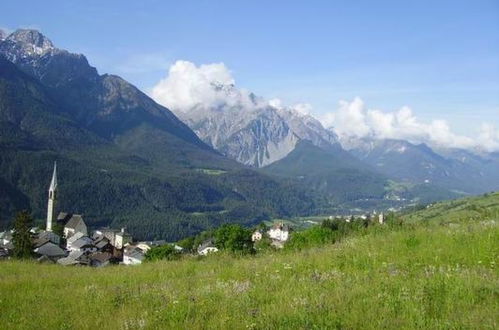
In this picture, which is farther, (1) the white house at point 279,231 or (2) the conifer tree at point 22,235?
(1) the white house at point 279,231

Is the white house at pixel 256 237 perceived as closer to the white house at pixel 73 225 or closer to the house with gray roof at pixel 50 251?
the house with gray roof at pixel 50 251

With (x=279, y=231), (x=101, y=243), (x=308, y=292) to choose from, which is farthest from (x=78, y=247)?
(x=308, y=292)

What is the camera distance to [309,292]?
7.96 metres

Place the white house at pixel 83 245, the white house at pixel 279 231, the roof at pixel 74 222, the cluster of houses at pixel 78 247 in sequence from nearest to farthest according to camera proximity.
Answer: the cluster of houses at pixel 78 247 → the white house at pixel 83 245 → the roof at pixel 74 222 → the white house at pixel 279 231

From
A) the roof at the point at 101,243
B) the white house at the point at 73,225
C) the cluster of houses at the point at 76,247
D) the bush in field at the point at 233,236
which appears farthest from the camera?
the white house at the point at 73,225

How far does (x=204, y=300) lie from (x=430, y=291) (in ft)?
11.6

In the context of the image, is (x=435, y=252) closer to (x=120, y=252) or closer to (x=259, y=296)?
(x=259, y=296)

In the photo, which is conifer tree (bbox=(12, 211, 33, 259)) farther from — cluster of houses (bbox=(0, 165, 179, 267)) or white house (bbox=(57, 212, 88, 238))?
white house (bbox=(57, 212, 88, 238))

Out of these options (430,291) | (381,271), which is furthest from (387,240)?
(430,291)

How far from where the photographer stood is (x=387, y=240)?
12.5 meters

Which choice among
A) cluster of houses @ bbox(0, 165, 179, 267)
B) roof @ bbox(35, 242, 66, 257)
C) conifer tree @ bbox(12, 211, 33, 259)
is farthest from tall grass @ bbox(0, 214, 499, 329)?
roof @ bbox(35, 242, 66, 257)

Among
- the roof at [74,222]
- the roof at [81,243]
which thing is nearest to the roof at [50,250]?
the roof at [81,243]

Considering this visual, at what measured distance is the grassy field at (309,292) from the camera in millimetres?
6631

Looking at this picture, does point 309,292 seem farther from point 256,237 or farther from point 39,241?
point 39,241
